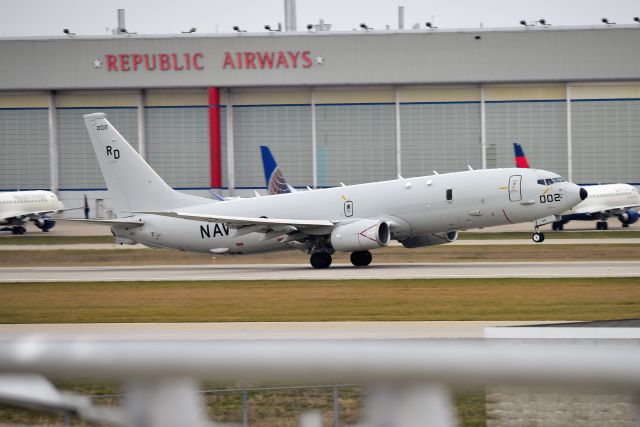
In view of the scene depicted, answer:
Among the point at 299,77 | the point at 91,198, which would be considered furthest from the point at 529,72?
the point at 91,198

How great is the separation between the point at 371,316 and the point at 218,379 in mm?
20711

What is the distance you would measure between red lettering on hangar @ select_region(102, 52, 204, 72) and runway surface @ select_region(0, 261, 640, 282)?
4149 centimetres

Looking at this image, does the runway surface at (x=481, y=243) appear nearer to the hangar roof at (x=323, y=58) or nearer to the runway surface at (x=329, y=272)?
the runway surface at (x=329, y=272)

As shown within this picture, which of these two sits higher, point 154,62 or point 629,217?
point 154,62

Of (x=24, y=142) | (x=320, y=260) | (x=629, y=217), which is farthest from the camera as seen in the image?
(x=24, y=142)

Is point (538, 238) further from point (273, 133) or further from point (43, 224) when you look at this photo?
point (43, 224)

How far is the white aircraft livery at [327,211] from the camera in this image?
39094 mm

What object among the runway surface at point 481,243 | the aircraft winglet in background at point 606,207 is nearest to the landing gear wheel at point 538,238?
the runway surface at point 481,243

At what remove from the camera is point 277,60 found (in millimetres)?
83250

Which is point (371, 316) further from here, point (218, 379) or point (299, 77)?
point (299, 77)

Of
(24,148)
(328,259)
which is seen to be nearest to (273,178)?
(328,259)

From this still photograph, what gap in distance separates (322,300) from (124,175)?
16.4 metres

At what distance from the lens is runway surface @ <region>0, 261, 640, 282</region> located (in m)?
36.2

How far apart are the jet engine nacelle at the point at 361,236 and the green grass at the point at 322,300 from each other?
15.5 feet
